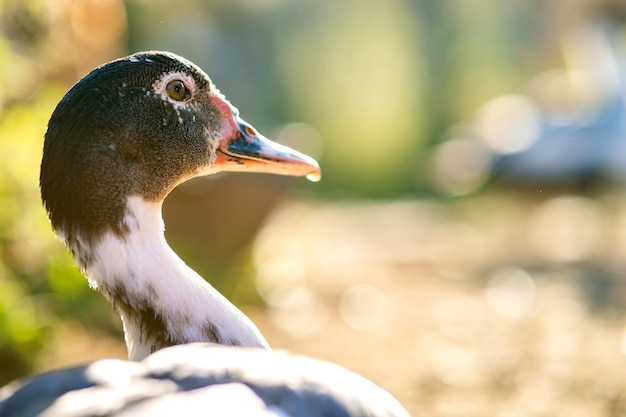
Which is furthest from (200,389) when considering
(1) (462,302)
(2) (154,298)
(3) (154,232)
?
(1) (462,302)

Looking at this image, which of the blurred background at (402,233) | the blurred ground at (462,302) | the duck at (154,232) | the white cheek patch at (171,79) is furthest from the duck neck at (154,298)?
the blurred ground at (462,302)

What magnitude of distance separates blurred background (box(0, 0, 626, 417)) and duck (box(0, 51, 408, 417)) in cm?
145

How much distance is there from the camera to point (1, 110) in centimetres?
401

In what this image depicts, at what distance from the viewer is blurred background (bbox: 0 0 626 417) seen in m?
4.11

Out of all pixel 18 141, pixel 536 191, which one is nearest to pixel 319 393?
pixel 18 141

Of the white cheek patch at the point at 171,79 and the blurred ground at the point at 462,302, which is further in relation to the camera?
the blurred ground at the point at 462,302

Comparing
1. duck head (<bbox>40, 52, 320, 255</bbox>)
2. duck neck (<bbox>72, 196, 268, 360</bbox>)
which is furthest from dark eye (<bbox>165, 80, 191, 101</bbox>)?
duck neck (<bbox>72, 196, 268, 360</bbox>)

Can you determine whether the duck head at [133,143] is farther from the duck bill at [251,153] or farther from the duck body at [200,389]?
the duck body at [200,389]

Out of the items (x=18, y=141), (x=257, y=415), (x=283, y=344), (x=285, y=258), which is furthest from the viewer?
(x=285, y=258)

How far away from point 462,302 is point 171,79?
3.70m

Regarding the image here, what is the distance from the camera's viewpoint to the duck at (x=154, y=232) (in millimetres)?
1789

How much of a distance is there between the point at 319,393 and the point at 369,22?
52.6ft

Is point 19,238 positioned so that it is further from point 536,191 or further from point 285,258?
point 536,191

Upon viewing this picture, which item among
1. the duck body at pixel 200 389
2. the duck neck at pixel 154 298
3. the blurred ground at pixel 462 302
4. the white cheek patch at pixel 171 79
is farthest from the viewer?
the blurred ground at pixel 462 302
